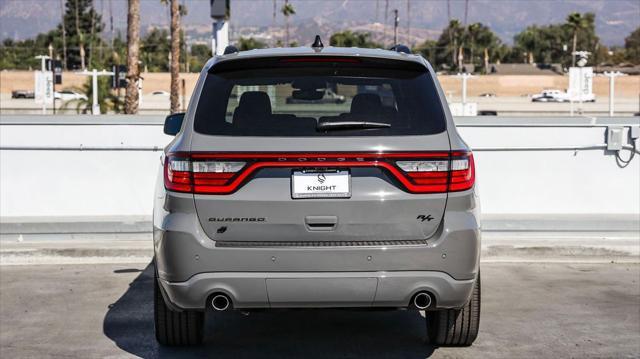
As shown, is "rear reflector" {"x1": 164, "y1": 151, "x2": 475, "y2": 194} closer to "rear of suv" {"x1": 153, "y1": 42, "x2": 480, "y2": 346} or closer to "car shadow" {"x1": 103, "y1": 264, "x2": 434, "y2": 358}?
"rear of suv" {"x1": 153, "y1": 42, "x2": 480, "y2": 346}

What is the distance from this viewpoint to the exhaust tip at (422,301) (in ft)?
18.2

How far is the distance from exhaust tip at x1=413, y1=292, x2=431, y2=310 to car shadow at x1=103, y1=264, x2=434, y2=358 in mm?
973

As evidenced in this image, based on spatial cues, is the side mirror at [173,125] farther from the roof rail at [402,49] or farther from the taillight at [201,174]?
the roof rail at [402,49]

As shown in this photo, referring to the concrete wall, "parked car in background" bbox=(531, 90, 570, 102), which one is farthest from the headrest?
"parked car in background" bbox=(531, 90, 570, 102)

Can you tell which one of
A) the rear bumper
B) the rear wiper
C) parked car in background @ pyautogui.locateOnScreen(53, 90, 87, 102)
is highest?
the rear wiper

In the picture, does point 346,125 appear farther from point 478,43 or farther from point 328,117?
point 478,43

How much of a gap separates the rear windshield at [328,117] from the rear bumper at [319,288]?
77 centimetres

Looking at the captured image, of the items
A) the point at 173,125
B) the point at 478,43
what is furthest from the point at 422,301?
the point at 478,43

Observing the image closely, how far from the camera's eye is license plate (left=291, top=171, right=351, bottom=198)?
5.45m

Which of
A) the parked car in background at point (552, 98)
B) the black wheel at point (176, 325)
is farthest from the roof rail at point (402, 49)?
the parked car in background at point (552, 98)

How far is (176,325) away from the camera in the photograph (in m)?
6.54

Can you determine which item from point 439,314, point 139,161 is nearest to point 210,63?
point 439,314

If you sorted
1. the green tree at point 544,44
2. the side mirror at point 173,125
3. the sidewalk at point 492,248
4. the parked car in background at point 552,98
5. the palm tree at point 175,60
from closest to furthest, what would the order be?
the side mirror at point 173,125 → the sidewalk at point 492,248 → the palm tree at point 175,60 → the parked car in background at point 552,98 → the green tree at point 544,44

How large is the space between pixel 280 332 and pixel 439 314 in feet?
4.18
